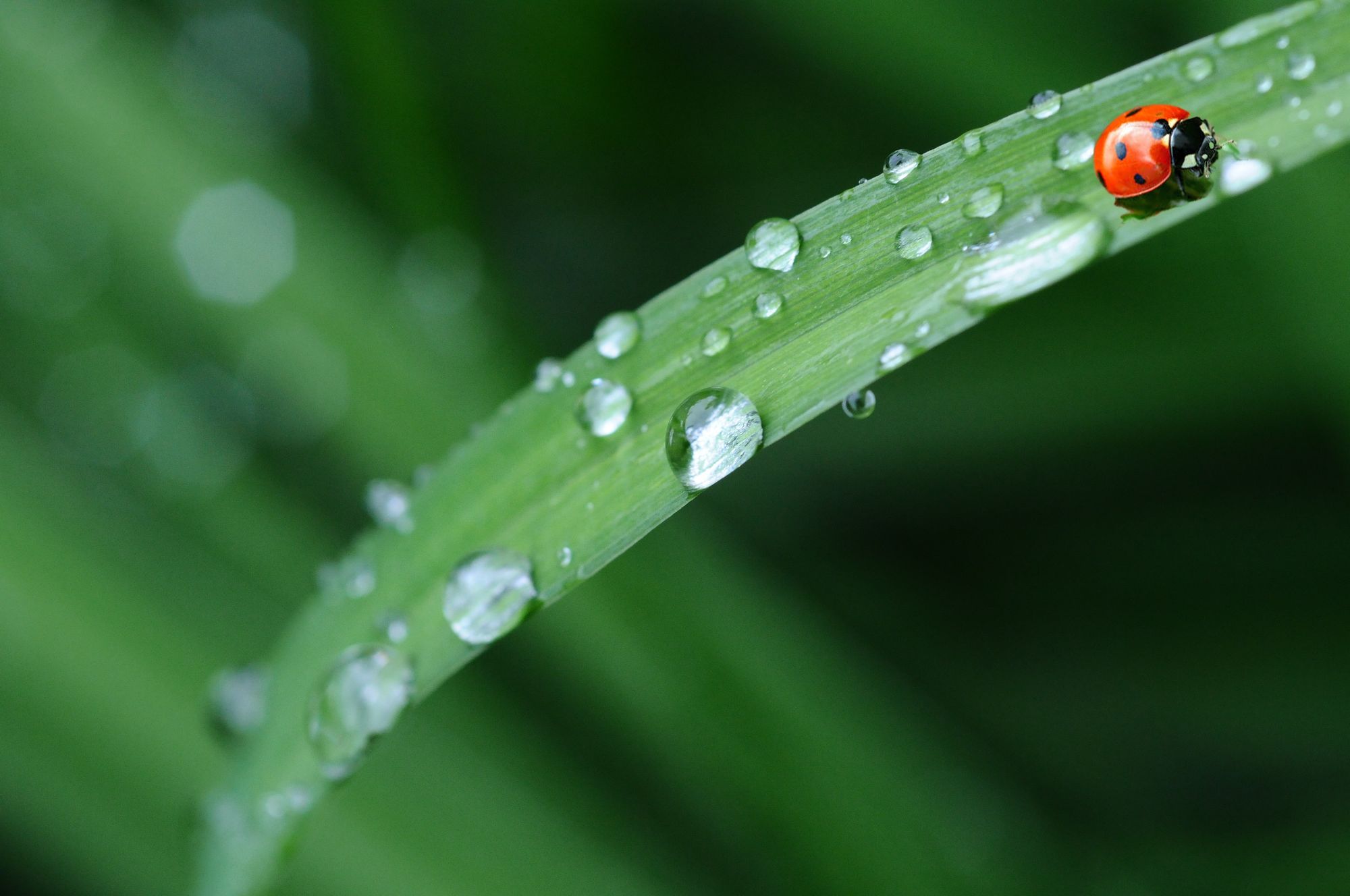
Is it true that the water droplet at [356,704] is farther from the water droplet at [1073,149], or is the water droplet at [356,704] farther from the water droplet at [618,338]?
the water droplet at [1073,149]

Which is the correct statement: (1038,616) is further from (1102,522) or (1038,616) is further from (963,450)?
(963,450)

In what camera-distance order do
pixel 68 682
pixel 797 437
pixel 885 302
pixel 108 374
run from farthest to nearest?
pixel 797 437 → pixel 108 374 → pixel 68 682 → pixel 885 302

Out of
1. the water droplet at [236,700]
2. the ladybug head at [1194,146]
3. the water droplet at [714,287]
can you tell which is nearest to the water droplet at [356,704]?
the water droplet at [236,700]

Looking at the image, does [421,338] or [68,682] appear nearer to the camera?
[68,682]

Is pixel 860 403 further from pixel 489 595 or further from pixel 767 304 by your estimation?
pixel 489 595

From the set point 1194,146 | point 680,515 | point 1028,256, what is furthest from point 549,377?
point 680,515

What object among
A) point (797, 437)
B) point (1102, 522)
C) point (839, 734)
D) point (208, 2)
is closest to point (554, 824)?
point (839, 734)
